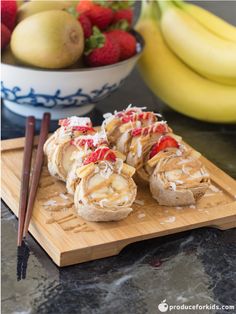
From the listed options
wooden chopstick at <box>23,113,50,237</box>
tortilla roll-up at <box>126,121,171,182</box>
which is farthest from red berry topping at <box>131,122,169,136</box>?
wooden chopstick at <box>23,113,50,237</box>

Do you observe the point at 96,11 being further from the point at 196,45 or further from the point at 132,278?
the point at 132,278

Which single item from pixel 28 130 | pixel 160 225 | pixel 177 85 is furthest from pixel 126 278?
pixel 177 85

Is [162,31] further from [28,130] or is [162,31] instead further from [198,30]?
[28,130]

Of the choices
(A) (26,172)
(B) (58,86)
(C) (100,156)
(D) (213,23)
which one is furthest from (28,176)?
(D) (213,23)

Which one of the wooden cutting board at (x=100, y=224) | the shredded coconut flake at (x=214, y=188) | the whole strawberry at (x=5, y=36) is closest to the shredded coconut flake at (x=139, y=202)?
the wooden cutting board at (x=100, y=224)

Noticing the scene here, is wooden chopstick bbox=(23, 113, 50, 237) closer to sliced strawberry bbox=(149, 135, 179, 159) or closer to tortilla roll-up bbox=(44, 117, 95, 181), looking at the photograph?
tortilla roll-up bbox=(44, 117, 95, 181)
